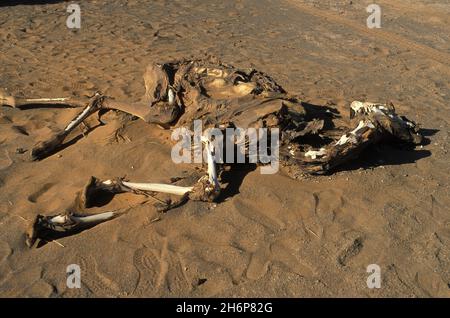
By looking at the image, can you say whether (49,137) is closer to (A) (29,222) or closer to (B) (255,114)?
(A) (29,222)

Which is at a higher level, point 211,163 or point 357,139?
point 357,139

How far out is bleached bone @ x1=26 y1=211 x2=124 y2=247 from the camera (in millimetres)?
3400

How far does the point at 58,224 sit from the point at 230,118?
1.60m

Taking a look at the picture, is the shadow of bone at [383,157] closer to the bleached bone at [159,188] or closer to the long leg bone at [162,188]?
the long leg bone at [162,188]

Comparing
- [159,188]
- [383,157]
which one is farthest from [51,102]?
[383,157]

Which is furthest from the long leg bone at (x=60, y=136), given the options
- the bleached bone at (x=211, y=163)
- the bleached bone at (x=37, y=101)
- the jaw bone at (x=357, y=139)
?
the jaw bone at (x=357, y=139)

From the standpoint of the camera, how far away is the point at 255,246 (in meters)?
3.42

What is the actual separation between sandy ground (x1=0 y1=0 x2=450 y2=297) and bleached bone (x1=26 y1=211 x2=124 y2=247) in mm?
71

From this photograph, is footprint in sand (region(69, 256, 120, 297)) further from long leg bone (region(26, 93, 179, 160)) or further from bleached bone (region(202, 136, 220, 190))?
long leg bone (region(26, 93, 179, 160))

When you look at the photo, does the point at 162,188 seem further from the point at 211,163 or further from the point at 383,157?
the point at 383,157

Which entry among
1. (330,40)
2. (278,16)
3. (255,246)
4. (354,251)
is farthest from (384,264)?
(278,16)

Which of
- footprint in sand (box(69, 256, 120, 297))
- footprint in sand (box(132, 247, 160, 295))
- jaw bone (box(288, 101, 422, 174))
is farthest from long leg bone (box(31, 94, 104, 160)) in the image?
jaw bone (box(288, 101, 422, 174))

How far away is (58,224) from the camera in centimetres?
345

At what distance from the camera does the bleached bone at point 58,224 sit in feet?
11.2
